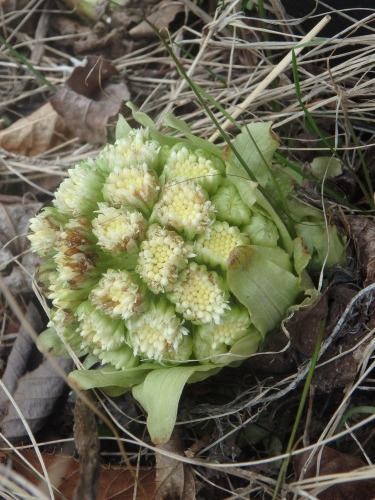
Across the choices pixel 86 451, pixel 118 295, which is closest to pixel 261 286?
pixel 118 295

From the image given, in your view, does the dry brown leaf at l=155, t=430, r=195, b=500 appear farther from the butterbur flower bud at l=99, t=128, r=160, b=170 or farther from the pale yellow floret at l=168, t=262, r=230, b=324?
the butterbur flower bud at l=99, t=128, r=160, b=170

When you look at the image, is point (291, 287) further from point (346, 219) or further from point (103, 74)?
point (103, 74)

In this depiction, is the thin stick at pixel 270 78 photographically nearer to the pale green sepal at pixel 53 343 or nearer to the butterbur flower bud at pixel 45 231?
the butterbur flower bud at pixel 45 231

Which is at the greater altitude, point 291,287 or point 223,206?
point 223,206

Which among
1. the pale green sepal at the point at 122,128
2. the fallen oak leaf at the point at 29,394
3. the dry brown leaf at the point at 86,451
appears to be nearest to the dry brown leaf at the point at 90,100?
the pale green sepal at the point at 122,128

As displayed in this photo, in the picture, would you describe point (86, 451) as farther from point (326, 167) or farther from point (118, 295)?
point (326, 167)

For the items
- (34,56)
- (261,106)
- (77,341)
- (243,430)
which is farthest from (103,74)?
(243,430)
